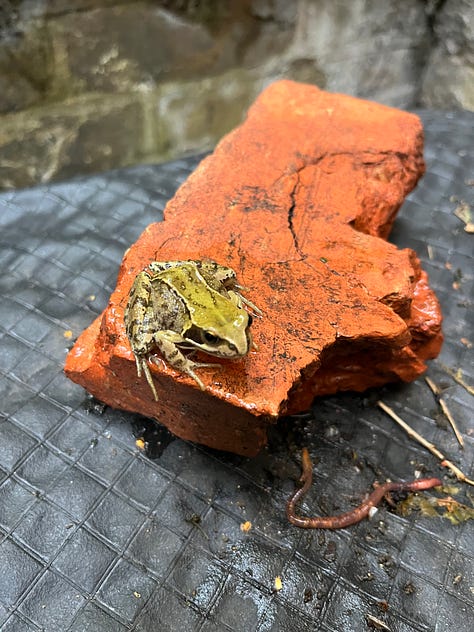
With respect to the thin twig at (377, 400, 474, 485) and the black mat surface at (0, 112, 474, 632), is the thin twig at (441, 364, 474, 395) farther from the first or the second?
the thin twig at (377, 400, 474, 485)

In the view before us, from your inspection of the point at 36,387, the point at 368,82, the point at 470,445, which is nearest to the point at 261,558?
the point at 470,445

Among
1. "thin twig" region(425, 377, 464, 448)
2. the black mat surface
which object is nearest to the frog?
the black mat surface

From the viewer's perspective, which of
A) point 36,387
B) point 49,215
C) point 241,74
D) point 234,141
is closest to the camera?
point 36,387

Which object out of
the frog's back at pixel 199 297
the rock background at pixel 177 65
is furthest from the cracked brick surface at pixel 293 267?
the rock background at pixel 177 65

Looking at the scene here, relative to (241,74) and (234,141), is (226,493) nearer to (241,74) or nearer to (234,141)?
(234,141)

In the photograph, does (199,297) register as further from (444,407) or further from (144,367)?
(444,407)

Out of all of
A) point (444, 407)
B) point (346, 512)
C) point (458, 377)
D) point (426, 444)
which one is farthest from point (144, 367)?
point (458, 377)

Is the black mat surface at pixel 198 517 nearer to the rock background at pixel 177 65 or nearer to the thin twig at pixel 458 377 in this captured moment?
the thin twig at pixel 458 377
